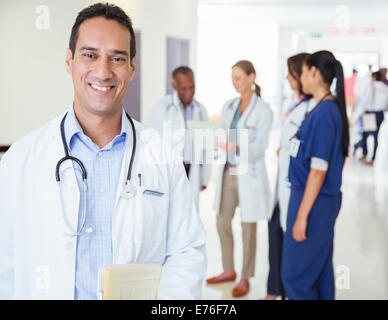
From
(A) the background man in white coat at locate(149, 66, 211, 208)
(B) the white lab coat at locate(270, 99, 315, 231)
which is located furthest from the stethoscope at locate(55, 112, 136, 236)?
(A) the background man in white coat at locate(149, 66, 211, 208)

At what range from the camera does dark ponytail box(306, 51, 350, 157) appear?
1365 mm

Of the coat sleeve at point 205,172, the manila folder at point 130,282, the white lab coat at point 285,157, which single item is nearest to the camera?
the manila folder at point 130,282

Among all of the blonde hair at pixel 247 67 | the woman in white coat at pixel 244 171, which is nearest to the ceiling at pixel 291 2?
the blonde hair at pixel 247 67

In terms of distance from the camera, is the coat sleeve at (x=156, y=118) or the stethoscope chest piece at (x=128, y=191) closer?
the stethoscope chest piece at (x=128, y=191)

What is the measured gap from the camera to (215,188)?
6.22ft

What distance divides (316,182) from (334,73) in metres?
0.33

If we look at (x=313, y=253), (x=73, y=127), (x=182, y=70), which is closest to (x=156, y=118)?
(x=182, y=70)

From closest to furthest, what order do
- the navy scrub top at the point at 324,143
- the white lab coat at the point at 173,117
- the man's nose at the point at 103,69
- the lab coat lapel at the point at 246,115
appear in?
1. the man's nose at the point at 103,69
2. the navy scrub top at the point at 324,143
3. the lab coat lapel at the point at 246,115
4. the white lab coat at the point at 173,117

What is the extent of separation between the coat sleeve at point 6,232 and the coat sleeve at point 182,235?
24 cm

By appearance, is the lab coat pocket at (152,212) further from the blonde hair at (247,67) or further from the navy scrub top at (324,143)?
the blonde hair at (247,67)

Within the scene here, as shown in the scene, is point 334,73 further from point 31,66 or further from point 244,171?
point 31,66

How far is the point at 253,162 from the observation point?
1.76m

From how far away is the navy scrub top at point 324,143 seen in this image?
1.35 metres
